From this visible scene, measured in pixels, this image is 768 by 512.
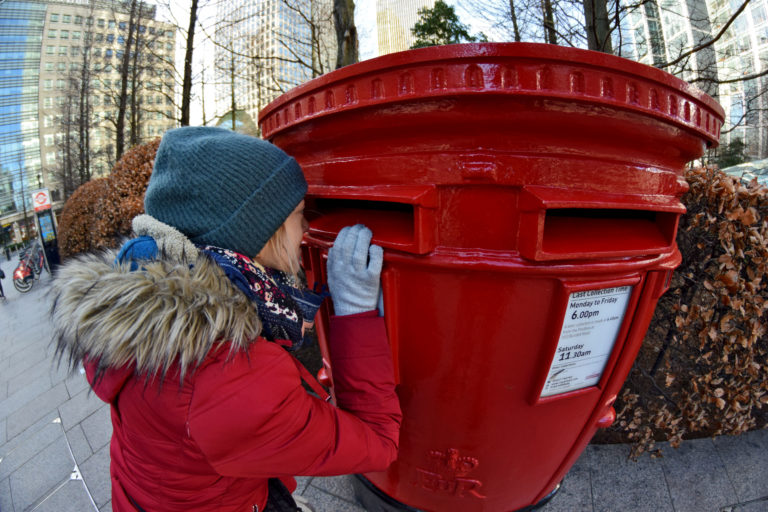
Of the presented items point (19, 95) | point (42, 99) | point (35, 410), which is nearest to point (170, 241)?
point (35, 410)

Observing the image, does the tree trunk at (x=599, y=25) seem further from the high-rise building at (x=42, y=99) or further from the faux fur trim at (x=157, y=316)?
the high-rise building at (x=42, y=99)

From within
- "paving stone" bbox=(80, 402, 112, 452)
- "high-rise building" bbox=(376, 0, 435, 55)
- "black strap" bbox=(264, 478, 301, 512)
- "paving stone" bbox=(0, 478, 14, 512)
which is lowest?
"paving stone" bbox=(0, 478, 14, 512)

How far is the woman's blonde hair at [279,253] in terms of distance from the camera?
1.07 metres

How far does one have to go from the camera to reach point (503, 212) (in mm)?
867

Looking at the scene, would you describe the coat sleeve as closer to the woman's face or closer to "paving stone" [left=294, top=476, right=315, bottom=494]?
the woman's face

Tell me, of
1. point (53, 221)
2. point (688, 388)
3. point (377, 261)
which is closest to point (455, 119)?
point (377, 261)

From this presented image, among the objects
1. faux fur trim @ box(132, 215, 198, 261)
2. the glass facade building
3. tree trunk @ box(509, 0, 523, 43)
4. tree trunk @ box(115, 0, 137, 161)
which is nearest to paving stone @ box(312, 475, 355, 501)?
faux fur trim @ box(132, 215, 198, 261)

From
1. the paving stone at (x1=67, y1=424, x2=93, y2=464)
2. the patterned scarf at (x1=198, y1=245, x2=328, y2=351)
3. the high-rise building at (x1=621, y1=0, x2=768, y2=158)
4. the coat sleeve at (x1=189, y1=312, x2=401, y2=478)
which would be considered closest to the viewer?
the coat sleeve at (x1=189, y1=312, x2=401, y2=478)

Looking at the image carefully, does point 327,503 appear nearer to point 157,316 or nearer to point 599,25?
point 157,316

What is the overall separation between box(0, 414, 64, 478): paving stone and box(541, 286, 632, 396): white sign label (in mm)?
3247

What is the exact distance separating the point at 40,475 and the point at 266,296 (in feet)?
8.39

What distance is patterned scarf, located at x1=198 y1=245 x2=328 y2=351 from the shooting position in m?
0.91

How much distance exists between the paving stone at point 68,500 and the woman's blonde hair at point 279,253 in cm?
200

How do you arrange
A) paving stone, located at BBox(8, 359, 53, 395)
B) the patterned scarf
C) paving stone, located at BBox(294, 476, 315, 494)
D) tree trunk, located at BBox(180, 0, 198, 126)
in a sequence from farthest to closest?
tree trunk, located at BBox(180, 0, 198, 126) → paving stone, located at BBox(8, 359, 53, 395) → paving stone, located at BBox(294, 476, 315, 494) → the patterned scarf
